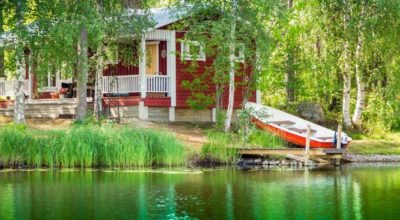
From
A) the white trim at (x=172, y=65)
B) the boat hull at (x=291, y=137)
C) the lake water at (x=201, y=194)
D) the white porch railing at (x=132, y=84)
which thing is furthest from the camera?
the white trim at (x=172, y=65)

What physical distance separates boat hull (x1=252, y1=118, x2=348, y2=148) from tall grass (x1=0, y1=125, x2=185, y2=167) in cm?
517

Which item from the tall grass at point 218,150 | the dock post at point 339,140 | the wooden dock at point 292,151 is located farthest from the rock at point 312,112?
the tall grass at point 218,150

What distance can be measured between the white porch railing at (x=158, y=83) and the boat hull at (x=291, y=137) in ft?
13.5

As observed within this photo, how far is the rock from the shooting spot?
34.2 metres

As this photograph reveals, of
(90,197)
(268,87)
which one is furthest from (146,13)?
(90,197)

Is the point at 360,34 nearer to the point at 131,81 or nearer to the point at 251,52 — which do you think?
the point at 251,52

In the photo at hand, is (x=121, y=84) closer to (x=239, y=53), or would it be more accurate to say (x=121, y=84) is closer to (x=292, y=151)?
(x=239, y=53)

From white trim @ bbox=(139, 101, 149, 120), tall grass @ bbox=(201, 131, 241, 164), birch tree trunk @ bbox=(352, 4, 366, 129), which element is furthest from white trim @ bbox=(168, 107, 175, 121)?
birch tree trunk @ bbox=(352, 4, 366, 129)

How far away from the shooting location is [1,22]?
24.0 meters

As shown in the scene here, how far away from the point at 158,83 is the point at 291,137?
618 centimetres

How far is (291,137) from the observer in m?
28.1

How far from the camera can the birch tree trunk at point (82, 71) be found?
27406 millimetres

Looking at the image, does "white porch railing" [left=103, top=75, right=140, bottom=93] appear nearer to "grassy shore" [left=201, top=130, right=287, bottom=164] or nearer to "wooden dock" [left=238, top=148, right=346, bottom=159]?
"grassy shore" [left=201, top=130, right=287, bottom=164]

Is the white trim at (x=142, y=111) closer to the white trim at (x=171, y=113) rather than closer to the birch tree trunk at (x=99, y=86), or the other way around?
the white trim at (x=171, y=113)
